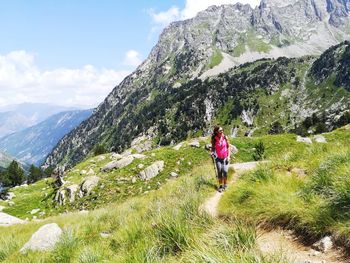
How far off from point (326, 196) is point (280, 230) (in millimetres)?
1335

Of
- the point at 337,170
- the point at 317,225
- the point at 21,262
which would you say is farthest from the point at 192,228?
the point at 21,262

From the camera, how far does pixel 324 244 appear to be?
24.1 feet

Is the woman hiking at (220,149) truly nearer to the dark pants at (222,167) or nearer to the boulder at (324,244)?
the dark pants at (222,167)

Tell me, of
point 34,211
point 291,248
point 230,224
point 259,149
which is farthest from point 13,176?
point 291,248

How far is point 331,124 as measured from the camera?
172 metres

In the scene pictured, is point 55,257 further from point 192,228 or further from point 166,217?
point 192,228

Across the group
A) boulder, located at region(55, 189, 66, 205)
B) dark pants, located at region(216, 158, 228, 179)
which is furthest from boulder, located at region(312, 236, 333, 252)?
boulder, located at region(55, 189, 66, 205)

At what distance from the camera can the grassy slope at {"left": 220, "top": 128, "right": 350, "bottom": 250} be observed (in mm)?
7793

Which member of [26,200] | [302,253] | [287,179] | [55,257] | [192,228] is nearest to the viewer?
[302,253]

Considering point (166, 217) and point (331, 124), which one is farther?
point (331, 124)

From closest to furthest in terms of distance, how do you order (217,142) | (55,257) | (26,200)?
(55,257) → (217,142) → (26,200)

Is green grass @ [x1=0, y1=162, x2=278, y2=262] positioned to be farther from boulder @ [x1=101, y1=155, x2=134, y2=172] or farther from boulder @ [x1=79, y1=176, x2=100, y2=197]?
boulder @ [x1=101, y1=155, x2=134, y2=172]

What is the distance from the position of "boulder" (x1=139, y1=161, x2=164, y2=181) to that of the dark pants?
56.2ft

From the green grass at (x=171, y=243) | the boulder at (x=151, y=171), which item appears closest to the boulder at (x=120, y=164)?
the boulder at (x=151, y=171)
